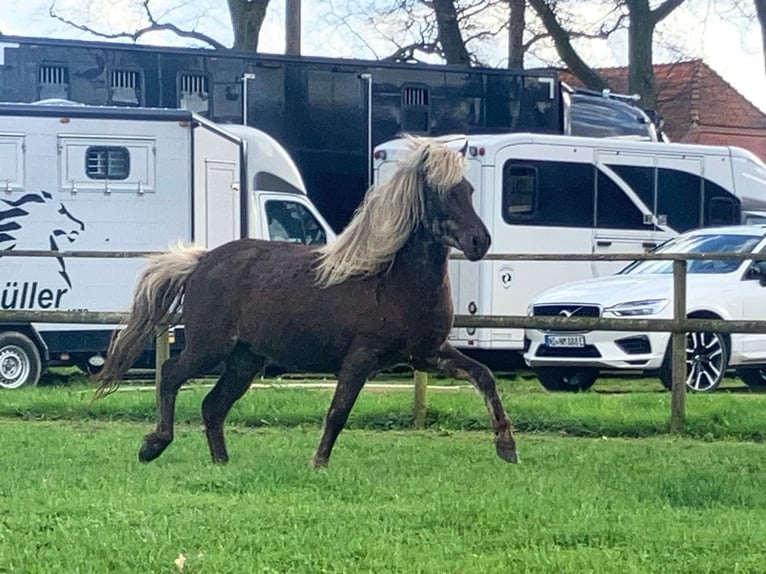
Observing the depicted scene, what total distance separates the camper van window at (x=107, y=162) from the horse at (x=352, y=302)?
6810 millimetres

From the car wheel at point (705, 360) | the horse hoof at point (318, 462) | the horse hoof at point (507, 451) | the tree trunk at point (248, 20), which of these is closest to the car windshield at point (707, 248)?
the car wheel at point (705, 360)

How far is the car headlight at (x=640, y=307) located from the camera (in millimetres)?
14000

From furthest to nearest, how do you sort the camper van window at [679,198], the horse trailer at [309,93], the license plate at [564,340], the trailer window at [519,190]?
the horse trailer at [309,93]
the camper van window at [679,198]
the trailer window at [519,190]
the license plate at [564,340]

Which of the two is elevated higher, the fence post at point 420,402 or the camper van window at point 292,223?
the camper van window at point 292,223

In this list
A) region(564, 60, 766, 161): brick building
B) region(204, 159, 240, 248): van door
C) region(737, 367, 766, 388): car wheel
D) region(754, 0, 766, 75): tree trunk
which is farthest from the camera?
region(564, 60, 766, 161): brick building

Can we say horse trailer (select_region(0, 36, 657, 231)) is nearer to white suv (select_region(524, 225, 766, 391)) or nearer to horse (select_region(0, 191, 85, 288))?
horse (select_region(0, 191, 85, 288))

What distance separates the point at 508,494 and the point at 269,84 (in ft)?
42.4

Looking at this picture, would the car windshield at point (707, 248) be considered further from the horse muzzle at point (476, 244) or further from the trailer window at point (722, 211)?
the horse muzzle at point (476, 244)

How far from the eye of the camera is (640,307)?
46.1 ft

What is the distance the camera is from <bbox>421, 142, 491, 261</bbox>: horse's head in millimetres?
7852

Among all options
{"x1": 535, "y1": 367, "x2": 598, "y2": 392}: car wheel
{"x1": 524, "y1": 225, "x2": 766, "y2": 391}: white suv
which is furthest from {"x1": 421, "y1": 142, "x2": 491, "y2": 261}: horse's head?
{"x1": 535, "y1": 367, "x2": 598, "y2": 392}: car wheel

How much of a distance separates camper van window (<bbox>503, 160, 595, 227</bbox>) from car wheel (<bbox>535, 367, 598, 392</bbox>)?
8.57 ft

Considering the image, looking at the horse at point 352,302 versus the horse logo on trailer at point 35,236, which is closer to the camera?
the horse at point 352,302

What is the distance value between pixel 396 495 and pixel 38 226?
921 centimetres
